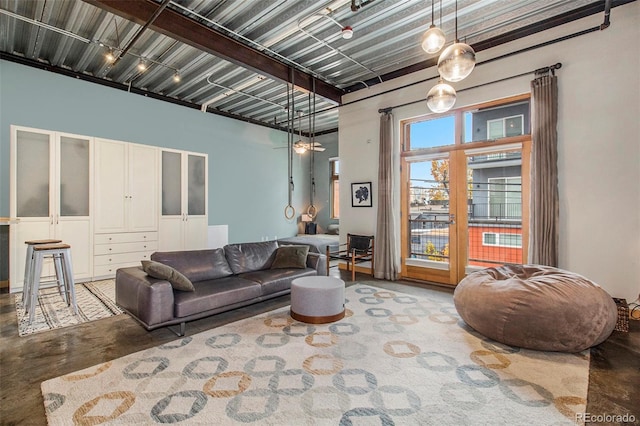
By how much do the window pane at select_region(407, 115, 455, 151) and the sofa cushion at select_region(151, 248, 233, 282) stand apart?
385 cm

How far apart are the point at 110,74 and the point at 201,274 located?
14.5 feet

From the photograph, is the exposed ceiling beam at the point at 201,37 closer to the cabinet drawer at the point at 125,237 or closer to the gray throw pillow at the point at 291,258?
the gray throw pillow at the point at 291,258

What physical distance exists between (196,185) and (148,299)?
4.16m

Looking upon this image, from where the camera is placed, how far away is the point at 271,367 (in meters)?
2.30

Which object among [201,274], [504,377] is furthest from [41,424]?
[504,377]

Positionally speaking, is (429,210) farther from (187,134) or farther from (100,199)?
(100,199)

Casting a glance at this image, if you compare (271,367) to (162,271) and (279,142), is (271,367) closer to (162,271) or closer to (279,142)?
(162,271)

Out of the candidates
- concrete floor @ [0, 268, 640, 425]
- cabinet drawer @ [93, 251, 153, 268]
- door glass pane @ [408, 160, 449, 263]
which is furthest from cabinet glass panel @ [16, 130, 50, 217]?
door glass pane @ [408, 160, 449, 263]

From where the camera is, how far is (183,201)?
6.21 metres

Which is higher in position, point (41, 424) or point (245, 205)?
point (245, 205)

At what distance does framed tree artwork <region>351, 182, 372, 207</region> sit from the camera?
5.80m

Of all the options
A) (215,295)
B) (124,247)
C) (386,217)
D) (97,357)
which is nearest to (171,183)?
(124,247)

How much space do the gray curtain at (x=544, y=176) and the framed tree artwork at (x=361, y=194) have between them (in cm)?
266

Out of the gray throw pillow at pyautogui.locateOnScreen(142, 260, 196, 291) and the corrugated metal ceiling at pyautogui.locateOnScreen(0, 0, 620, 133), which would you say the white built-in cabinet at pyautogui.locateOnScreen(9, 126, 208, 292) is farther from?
the gray throw pillow at pyautogui.locateOnScreen(142, 260, 196, 291)
